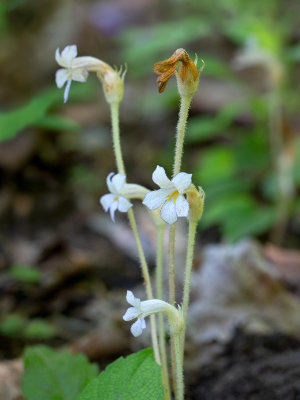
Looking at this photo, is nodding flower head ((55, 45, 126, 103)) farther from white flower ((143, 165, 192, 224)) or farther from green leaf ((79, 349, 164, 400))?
green leaf ((79, 349, 164, 400))

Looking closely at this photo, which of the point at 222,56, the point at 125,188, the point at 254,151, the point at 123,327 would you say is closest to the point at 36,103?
the point at 125,188

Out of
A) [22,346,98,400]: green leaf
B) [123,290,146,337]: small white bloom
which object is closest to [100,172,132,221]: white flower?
[123,290,146,337]: small white bloom

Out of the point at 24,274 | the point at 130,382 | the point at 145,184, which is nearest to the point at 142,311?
the point at 130,382

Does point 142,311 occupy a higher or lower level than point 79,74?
lower

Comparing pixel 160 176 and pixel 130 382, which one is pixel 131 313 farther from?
pixel 160 176

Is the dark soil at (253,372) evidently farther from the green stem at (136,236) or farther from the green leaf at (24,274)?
the green leaf at (24,274)

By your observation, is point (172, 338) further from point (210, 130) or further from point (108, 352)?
point (210, 130)
